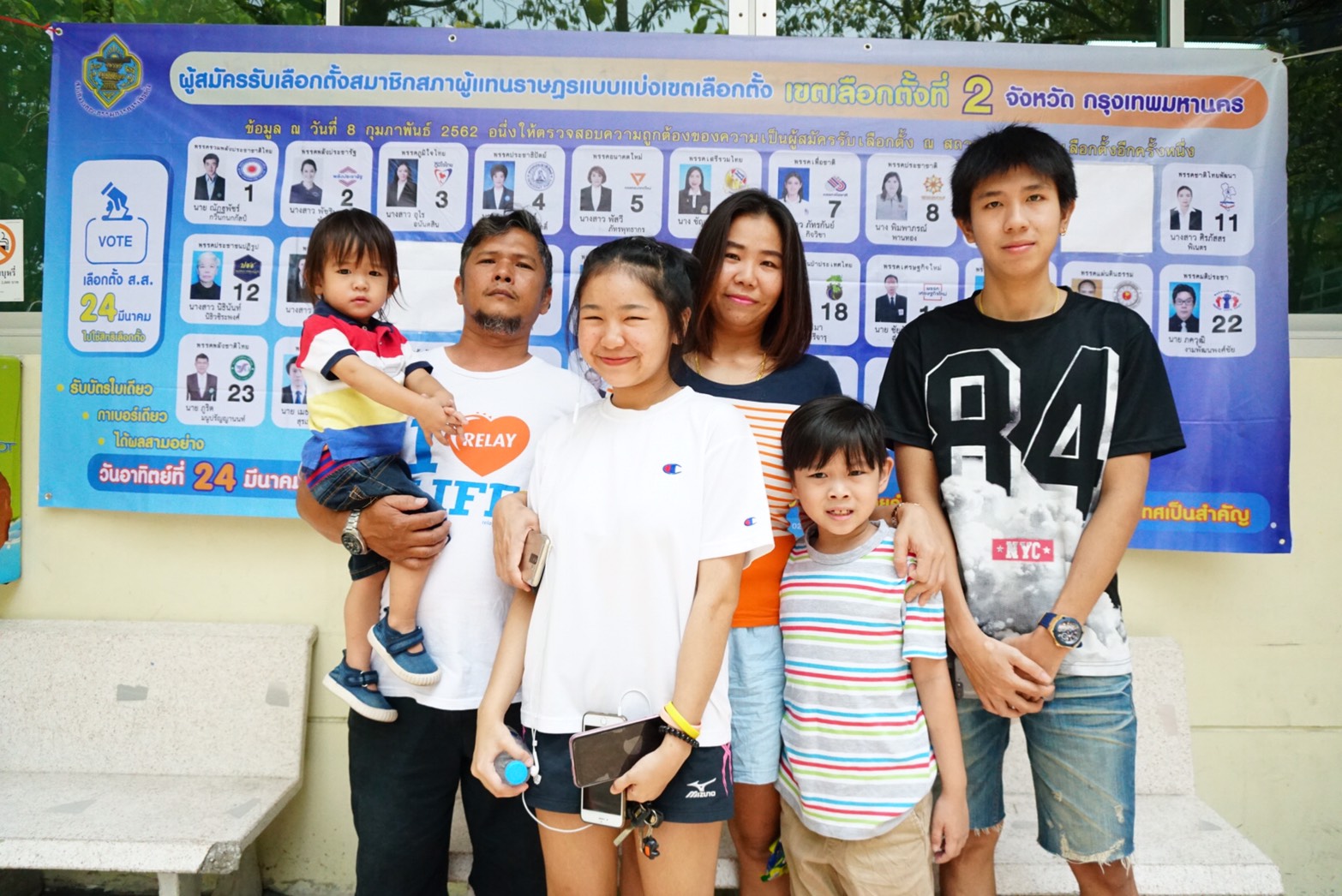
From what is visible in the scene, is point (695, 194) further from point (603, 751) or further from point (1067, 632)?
point (603, 751)

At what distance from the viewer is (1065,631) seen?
1660mm

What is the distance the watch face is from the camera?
65.3 inches

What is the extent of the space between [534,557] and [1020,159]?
4.35 ft

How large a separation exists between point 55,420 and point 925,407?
2.80m

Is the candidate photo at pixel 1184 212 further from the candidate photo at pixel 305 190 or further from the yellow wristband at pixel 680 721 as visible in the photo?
the candidate photo at pixel 305 190

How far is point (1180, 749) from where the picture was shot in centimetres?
259

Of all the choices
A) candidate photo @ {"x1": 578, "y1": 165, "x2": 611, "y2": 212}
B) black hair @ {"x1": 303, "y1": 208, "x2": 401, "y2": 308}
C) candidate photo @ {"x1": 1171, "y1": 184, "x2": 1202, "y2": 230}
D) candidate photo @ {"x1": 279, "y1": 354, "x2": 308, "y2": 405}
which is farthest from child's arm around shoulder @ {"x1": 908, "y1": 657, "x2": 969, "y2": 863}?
candidate photo @ {"x1": 279, "y1": 354, "x2": 308, "y2": 405}

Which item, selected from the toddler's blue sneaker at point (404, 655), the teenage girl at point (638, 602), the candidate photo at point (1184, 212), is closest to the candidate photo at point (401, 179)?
the teenage girl at point (638, 602)

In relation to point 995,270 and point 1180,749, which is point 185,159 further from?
point 1180,749

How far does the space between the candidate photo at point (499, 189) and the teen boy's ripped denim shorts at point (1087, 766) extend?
2114 millimetres

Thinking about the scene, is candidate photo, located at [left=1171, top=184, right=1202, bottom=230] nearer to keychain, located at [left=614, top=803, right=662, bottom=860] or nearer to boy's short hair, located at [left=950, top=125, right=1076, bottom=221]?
boy's short hair, located at [left=950, top=125, right=1076, bottom=221]

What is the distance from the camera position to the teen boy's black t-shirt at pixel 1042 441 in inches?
67.9

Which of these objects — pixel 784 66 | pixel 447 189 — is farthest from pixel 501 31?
pixel 784 66

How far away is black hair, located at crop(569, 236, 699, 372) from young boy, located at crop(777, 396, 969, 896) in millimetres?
361
